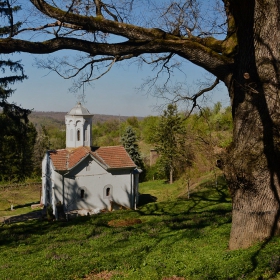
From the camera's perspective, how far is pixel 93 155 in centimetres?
2695

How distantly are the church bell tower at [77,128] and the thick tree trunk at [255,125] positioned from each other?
886 inches

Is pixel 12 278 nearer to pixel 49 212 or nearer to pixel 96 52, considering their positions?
pixel 96 52

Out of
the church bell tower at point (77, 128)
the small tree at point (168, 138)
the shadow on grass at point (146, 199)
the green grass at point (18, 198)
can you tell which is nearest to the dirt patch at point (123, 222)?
the church bell tower at point (77, 128)

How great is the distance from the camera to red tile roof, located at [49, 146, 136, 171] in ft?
86.8

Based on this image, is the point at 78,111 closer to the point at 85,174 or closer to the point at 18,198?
the point at 85,174

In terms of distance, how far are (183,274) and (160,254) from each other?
148 centimetres

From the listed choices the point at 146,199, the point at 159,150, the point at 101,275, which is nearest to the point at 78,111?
the point at 146,199

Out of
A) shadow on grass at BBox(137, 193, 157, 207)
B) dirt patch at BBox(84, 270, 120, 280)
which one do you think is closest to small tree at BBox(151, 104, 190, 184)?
shadow on grass at BBox(137, 193, 157, 207)

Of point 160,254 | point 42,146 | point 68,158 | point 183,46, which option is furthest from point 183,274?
point 42,146

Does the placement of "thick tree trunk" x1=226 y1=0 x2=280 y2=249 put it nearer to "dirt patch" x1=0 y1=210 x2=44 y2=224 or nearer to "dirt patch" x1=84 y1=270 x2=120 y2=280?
"dirt patch" x1=84 y1=270 x2=120 y2=280

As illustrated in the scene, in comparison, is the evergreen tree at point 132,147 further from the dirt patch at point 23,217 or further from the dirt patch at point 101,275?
the dirt patch at point 101,275

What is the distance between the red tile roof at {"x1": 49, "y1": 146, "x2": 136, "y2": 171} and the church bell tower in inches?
28.5

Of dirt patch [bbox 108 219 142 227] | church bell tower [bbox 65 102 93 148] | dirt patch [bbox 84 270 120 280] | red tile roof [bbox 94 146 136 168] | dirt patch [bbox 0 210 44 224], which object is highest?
church bell tower [bbox 65 102 93 148]

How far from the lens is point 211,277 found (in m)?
6.01
